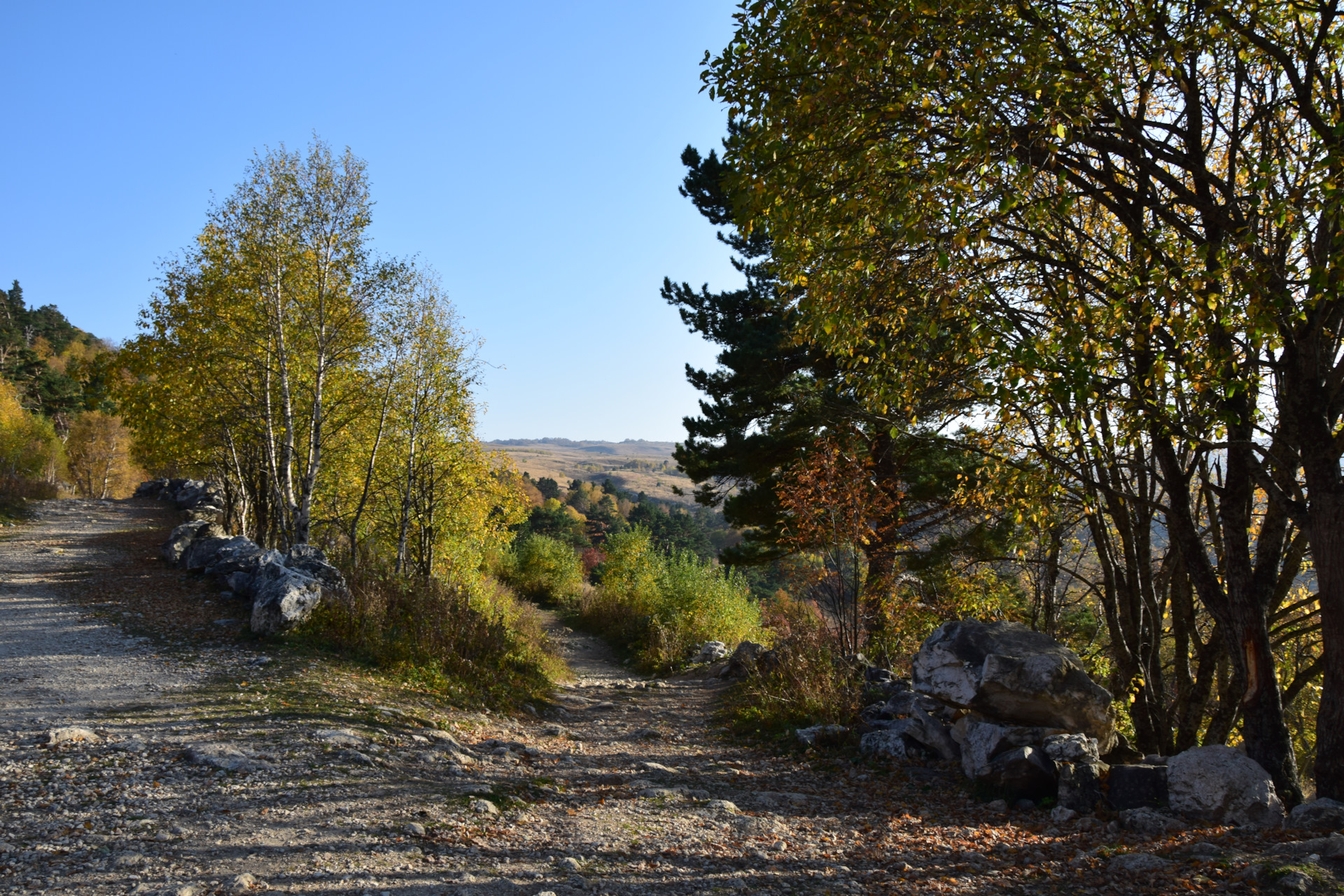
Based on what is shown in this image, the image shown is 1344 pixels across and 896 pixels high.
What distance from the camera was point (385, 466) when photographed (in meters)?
17.6

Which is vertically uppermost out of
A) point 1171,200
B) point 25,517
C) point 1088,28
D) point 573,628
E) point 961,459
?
point 1088,28

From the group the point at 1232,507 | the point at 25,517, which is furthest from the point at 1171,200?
the point at 25,517

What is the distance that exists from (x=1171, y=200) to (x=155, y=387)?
1745cm

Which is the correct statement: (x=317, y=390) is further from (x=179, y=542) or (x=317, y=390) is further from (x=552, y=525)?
(x=552, y=525)

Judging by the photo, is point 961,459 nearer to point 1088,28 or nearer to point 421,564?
Answer: point 1088,28

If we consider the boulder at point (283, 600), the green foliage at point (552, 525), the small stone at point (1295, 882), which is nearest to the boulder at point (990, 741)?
the small stone at point (1295, 882)

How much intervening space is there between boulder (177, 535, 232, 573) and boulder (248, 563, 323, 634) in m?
4.05

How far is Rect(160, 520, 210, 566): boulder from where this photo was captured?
14805 millimetres

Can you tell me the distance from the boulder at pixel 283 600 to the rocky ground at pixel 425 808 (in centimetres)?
49

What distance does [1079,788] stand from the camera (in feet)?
19.5

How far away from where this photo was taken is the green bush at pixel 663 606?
A: 19531 millimetres

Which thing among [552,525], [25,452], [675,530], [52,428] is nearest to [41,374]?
[52,428]

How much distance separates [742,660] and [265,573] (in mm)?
9476

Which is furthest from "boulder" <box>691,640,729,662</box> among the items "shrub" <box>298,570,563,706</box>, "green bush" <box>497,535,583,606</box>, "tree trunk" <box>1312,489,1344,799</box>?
"tree trunk" <box>1312,489,1344,799</box>
